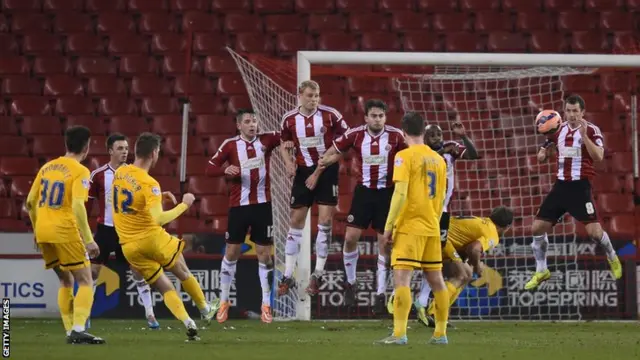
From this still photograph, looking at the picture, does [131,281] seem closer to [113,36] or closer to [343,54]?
[343,54]

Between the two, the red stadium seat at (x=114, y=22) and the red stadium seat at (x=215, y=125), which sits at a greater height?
the red stadium seat at (x=114, y=22)

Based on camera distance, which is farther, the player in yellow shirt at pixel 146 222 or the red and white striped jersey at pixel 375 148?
the red and white striped jersey at pixel 375 148

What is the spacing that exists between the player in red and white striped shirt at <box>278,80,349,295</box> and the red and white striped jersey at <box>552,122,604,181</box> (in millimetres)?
2302

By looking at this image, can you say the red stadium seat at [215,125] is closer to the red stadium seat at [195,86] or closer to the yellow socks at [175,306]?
the red stadium seat at [195,86]

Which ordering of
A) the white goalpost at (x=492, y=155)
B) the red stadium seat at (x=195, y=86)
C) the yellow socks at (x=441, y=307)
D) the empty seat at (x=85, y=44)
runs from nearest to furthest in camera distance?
the yellow socks at (x=441, y=307)
the white goalpost at (x=492, y=155)
the red stadium seat at (x=195, y=86)
the empty seat at (x=85, y=44)

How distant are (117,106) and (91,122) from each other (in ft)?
1.57

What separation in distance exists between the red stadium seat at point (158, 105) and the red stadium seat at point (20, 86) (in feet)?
5.30

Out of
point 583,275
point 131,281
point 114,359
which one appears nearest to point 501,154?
point 583,275

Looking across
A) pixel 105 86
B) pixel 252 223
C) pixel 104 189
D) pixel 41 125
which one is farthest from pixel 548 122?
pixel 41 125

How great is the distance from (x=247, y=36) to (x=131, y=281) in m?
5.21

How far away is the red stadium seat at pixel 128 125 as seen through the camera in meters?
17.2

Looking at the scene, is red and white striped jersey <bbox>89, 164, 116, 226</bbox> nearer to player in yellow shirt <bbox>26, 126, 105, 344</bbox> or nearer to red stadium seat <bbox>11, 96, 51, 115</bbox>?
player in yellow shirt <bbox>26, 126, 105, 344</bbox>

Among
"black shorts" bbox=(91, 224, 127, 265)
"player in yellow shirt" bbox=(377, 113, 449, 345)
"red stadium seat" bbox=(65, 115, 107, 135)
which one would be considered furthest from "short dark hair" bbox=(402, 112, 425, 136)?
"red stadium seat" bbox=(65, 115, 107, 135)

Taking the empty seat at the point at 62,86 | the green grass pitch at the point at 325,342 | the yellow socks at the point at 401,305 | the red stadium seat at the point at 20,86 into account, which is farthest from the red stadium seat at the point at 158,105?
the yellow socks at the point at 401,305
